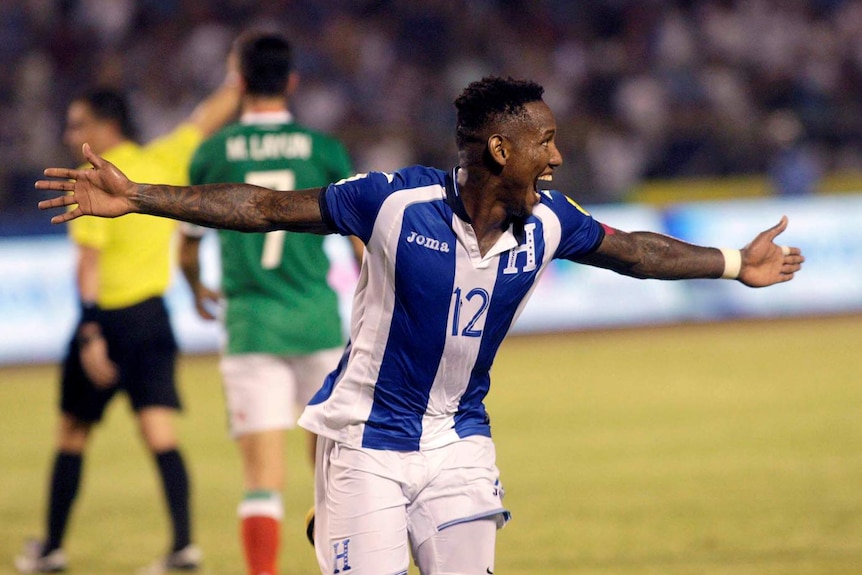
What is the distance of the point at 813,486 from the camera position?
807 cm

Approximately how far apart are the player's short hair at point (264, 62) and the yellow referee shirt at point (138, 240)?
1.25 m

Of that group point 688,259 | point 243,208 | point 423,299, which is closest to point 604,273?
point 688,259

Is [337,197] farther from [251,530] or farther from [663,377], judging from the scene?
[663,377]

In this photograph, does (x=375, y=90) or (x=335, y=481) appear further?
(x=375, y=90)

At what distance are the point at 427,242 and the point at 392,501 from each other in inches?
32.4

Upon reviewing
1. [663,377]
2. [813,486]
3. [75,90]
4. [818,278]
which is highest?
[75,90]

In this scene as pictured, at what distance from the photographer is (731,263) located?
4523mm

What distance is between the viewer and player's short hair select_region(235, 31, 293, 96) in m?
5.77

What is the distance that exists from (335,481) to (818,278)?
1221 centimetres

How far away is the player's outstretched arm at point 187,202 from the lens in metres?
3.89

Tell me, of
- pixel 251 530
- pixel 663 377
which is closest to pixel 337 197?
pixel 251 530

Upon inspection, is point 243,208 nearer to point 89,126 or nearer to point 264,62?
point 264,62

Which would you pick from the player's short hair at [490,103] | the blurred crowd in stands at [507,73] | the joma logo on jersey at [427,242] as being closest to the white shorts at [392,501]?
the joma logo on jersey at [427,242]

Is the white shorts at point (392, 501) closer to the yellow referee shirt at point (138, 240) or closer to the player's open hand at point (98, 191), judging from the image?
the player's open hand at point (98, 191)
